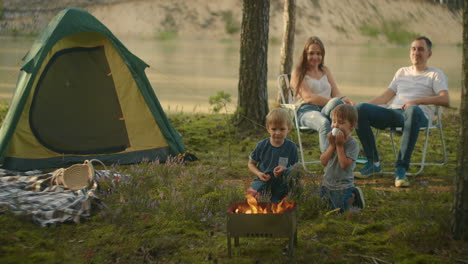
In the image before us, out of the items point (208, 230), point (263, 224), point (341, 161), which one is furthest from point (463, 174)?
point (208, 230)

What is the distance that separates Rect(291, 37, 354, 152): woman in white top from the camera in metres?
4.49

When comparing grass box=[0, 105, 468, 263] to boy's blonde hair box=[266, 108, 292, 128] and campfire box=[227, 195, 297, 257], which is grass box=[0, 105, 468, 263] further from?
boy's blonde hair box=[266, 108, 292, 128]

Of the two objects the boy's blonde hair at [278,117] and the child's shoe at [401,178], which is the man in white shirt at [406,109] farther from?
the boy's blonde hair at [278,117]

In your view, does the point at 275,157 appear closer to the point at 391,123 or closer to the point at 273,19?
the point at 391,123

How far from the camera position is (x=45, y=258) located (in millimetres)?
2580

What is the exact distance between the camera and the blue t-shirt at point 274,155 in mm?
3379

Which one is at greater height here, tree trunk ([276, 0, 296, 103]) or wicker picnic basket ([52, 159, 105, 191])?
tree trunk ([276, 0, 296, 103])

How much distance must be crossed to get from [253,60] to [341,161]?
286 cm

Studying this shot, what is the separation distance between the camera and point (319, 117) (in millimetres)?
4230

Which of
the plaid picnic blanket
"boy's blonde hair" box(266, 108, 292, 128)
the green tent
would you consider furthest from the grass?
the green tent

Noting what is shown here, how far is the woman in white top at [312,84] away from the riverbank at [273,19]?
4775 cm

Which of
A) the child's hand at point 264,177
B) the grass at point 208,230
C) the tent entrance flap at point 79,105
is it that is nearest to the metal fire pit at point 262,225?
the grass at point 208,230

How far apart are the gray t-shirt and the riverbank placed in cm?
4909

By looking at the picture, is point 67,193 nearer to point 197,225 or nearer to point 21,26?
point 197,225
